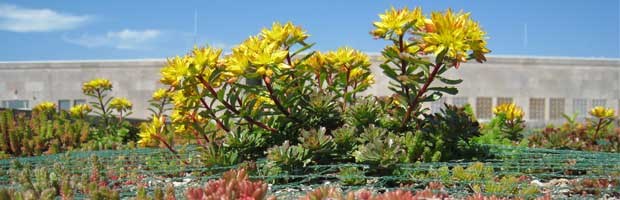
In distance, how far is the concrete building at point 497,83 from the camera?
19516 millimetres

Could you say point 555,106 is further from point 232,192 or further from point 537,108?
point 232,192

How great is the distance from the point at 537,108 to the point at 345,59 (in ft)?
56.9

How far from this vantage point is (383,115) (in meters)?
3.89

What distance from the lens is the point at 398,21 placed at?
3.40 metres

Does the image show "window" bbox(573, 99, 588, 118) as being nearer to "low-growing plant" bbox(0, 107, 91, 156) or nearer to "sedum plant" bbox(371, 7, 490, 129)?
"low-growing plant" bbox(0, 107, 91, 156)

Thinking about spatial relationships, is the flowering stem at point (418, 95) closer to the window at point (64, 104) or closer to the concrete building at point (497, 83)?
the concrete building at point (497, 83)

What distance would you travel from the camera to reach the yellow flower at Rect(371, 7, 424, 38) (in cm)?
338

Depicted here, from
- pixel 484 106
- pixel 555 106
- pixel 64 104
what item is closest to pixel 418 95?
pixel 484 106

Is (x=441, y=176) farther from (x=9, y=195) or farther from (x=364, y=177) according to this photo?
(x=9, y=195)

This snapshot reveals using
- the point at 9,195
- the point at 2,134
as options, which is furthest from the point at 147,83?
the point at 9,195

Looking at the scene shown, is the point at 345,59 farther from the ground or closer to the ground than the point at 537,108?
closer to the ground

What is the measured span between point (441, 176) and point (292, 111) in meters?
0.95

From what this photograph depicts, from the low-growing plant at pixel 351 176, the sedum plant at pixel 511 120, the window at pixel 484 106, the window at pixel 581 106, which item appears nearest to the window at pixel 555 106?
the window at pixel 581 106

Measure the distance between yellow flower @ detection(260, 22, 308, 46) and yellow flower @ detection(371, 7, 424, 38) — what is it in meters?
0.45
